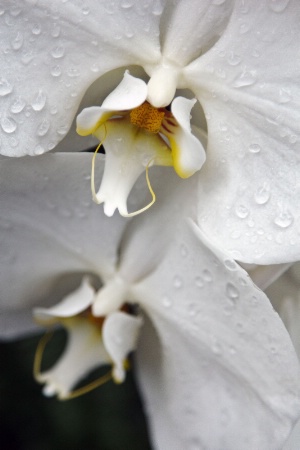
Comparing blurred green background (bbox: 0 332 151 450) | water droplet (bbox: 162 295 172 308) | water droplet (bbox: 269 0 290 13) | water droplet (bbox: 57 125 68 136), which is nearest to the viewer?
water droplet (bbox: 269 0 290 13)

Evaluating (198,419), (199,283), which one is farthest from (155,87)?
(198,419)

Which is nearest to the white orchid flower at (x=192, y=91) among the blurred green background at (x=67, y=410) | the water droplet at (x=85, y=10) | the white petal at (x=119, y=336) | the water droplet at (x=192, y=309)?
the water droplet at (x=85, y=10)

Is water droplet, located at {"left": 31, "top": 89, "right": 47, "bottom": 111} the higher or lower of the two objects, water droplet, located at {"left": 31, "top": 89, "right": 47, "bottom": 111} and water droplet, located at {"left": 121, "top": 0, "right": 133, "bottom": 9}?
the lower

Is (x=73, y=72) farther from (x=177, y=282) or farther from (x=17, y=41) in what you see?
(x=177, y=282)

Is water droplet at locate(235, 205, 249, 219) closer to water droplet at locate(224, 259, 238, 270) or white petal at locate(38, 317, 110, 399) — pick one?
water droplet at locate(224, 259, 238, 270)

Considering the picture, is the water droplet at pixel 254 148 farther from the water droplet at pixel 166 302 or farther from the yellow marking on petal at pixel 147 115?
the water droplet at pixel 166 302

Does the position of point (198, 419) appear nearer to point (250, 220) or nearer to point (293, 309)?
point (293, 309)

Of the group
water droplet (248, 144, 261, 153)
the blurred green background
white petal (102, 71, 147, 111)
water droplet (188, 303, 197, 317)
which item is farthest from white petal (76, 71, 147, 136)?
the blurred green background
